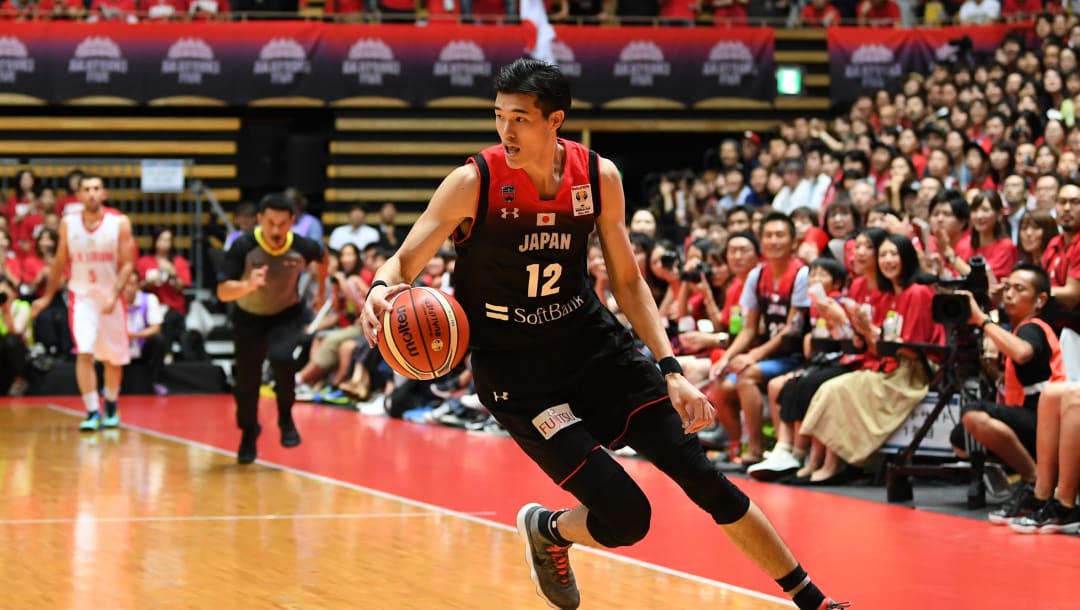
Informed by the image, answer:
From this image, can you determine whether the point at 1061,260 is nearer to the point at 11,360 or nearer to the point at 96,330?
the point at 96,330

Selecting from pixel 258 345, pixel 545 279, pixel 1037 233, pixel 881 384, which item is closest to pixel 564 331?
pixel 545 279

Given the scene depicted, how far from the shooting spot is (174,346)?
1606cm

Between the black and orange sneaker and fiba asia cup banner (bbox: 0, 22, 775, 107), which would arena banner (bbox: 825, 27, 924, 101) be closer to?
fiba asia cup banner (bbox: 0, 22, 775, 107)

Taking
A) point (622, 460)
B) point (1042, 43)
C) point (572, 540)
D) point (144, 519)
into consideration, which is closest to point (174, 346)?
point (622, 460)

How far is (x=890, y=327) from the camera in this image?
8570 mm

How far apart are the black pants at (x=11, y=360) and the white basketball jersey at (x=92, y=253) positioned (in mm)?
3936

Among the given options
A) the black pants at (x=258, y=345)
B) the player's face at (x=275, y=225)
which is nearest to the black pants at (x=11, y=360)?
the black pants at (x=258, y=345)

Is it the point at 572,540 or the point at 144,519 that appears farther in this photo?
the point at 144,519

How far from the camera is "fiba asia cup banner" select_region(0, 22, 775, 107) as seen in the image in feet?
56.6

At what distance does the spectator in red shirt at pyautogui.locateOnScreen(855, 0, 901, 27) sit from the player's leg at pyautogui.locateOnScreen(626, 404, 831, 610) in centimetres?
1468

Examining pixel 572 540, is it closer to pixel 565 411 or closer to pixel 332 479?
pixel 565 411

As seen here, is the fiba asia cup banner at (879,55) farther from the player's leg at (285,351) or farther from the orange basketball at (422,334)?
the orange basketball at (422,334)

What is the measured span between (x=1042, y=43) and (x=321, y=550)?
1123 centimetres

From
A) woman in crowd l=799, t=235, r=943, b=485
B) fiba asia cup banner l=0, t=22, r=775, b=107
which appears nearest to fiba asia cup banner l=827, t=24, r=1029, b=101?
fiba asia cup banner l=0, t=22, r=775, b=107
